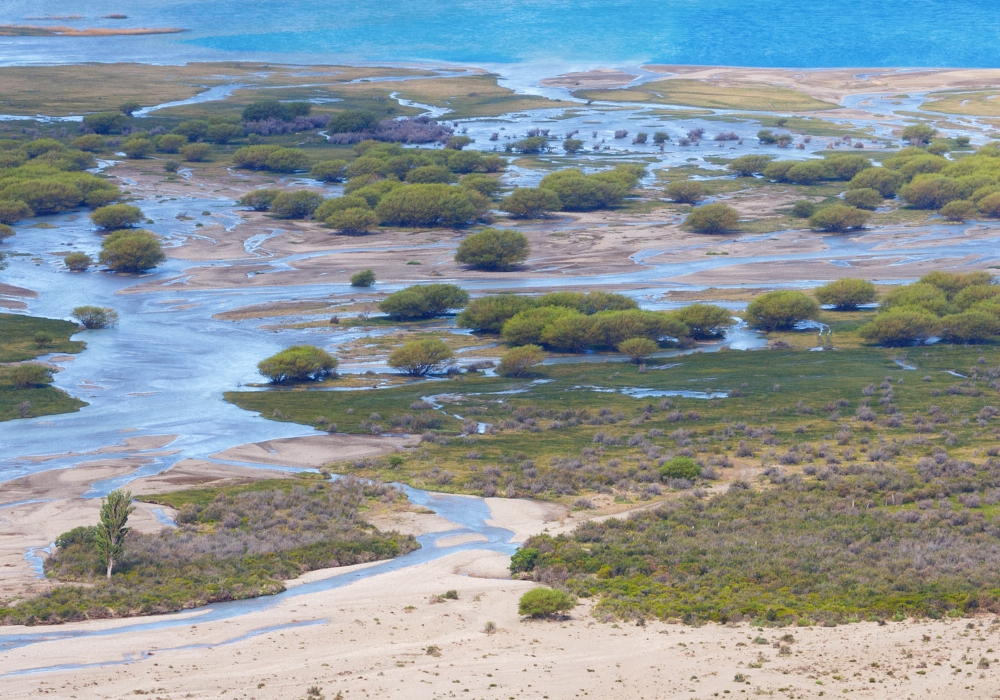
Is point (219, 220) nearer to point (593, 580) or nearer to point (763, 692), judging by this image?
point (593, 580)

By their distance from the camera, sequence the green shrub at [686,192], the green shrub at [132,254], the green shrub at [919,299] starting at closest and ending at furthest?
1. the green shrub at [919,299]
2. the green shrub at [132,254]
3. the green shrub at [686,192]

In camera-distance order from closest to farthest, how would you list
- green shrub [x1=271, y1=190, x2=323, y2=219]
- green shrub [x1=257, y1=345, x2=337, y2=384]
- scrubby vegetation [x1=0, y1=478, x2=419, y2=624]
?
scrubby vegetation [x1=0, y1=478, x2=419, y2=624] → green shrub [x1=257, y1=345, x2=337, y2=384] → green shrub [x1=271, y1=190, x2=323, y2=219]

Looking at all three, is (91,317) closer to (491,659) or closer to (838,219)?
(491,659)

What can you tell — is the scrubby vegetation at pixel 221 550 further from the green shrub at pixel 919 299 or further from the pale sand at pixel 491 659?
the green shrub at pixel 919 299

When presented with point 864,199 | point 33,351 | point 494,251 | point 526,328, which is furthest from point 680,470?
point 864,199

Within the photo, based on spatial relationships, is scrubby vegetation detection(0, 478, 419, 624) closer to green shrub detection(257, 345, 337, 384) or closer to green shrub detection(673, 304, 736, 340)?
green shrub detection(257, 345, 337, 384)

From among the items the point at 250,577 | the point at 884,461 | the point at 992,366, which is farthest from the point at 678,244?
the point at 250,577

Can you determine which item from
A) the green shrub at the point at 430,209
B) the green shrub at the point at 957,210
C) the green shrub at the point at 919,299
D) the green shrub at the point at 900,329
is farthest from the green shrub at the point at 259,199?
the green shrub at the point at 957,210

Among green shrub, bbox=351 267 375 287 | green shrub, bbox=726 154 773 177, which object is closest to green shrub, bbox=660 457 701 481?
green shrub, bbox=351 267 375 287
